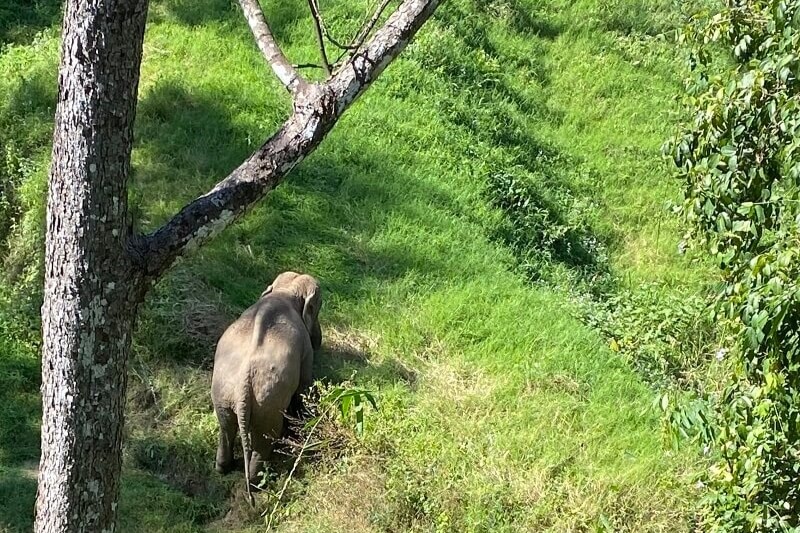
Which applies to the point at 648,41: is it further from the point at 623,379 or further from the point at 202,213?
the point at 202,213

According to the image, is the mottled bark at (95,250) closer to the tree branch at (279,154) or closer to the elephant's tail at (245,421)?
the tree branch at (279,154)

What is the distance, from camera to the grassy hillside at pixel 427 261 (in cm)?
541

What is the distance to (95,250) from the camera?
8.82 ft

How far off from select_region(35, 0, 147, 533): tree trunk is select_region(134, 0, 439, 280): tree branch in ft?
0.44

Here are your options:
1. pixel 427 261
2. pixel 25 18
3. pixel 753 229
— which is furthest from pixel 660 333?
pixel 25 18

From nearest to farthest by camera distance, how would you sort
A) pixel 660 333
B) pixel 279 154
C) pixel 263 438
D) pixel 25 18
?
pixel 279 154
pixel 263 438
pixel 660 333
pixel 25 18

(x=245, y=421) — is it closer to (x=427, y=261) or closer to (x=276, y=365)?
(x=276, y=365)

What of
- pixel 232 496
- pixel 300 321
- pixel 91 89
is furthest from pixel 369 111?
pixel 91 89

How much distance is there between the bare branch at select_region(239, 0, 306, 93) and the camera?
3.18 metres

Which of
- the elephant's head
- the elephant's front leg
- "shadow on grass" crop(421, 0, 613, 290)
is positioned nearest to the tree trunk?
the elephant's front leg

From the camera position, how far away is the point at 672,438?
12.0 feet

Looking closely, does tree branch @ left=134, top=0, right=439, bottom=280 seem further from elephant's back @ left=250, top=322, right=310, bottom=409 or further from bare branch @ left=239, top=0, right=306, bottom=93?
elephant's back @ left=250, top=322, right=310, bottom=409

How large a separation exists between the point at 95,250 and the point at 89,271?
63 millimetres

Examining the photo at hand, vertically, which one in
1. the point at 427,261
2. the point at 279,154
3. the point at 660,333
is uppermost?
the point at 279,154
